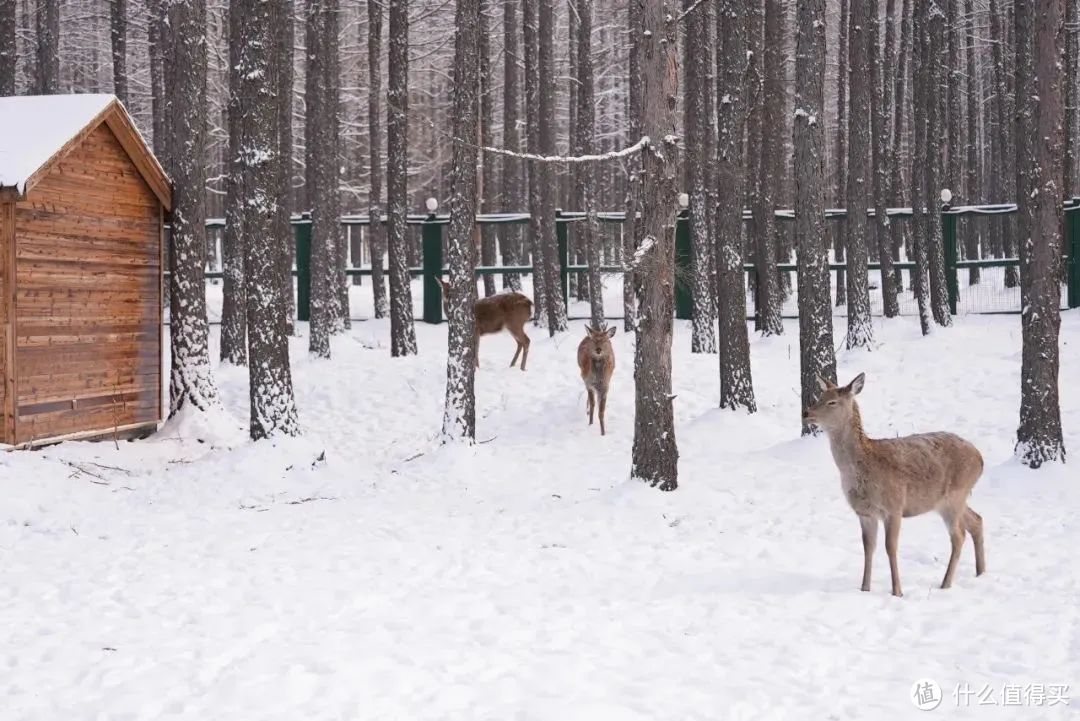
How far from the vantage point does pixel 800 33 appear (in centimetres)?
1323

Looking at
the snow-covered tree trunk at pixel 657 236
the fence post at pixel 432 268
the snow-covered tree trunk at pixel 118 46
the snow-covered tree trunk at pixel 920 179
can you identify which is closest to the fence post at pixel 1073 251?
the snow-covered tree trunk at pixel 920 179

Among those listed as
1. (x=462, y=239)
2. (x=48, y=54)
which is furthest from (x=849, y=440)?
(x=48, y=54)

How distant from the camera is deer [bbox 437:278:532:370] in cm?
1797

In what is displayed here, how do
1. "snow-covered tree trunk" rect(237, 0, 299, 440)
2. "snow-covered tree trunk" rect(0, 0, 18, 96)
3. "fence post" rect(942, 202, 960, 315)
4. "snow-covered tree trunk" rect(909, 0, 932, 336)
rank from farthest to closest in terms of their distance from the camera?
"fence post" rect(942, 202, 960, 315) → "snow-covered tree trunk" rect(909, 0, 932, 336) → "snow-covered tree trunk" rect(0, 0, 18, 96) → "snow-covered tree trunk" rect(237, 0, 299, 440)

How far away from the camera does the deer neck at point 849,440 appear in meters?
7.71

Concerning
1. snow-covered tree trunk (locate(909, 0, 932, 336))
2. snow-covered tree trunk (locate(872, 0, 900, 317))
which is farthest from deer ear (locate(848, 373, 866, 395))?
snow-covered tree trunk (locate(872, 0, 900, 317))

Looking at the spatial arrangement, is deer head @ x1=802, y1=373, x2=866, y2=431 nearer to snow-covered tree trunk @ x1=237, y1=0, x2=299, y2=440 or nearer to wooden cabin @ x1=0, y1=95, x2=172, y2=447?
snow-covered tree trunk @ x1=237, y1=0, x2=299, y2=440

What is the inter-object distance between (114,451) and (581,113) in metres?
11.5

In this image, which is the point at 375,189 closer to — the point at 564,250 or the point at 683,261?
the point at 564,250

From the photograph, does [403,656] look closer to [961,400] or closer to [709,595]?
[709,595]

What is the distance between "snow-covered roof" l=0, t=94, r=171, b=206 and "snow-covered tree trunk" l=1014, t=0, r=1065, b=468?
1071cm

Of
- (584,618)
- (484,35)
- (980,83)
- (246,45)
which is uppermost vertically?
(980,83)

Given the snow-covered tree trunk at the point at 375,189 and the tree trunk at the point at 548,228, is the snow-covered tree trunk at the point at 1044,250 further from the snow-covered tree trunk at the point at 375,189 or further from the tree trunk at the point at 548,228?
the snow-covered tree trunk at the point at 375,189

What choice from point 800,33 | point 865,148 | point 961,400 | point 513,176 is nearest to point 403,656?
point 800,33
